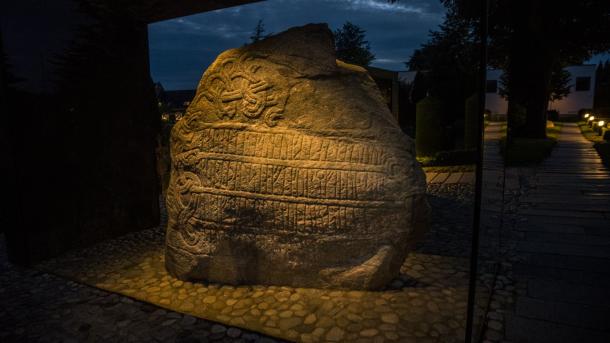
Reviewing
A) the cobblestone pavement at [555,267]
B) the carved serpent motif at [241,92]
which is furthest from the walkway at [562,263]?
the carved serpent motif at [241,92]

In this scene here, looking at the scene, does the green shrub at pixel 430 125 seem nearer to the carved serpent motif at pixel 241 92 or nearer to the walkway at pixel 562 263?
the walkway at pixel 562 263

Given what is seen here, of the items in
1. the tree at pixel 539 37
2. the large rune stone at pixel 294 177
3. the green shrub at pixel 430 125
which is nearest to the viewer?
the large rune stone at pixel 294 177

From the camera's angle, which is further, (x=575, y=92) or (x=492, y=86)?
(x=575, y=92)

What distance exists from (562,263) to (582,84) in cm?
3850

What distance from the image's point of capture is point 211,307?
2879 mm

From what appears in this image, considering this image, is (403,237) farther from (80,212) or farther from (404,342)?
(80,212)

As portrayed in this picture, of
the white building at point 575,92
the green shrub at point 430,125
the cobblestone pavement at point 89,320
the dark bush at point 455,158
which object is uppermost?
the white building at point 575,92

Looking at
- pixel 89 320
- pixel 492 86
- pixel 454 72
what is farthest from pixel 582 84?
pixel 89 320

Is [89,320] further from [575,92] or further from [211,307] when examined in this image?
[575,92]

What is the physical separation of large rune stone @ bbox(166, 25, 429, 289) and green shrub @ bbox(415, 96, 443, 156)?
9449mm

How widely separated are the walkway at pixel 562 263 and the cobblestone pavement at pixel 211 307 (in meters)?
0.46

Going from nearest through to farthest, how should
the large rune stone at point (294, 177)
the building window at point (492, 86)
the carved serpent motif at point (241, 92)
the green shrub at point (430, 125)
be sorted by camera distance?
the large rune stone at point (294, 177) < the carved serpent motif at point (241, 92) < the green shrub at point (430, 125) < the building window at point (492, 86)

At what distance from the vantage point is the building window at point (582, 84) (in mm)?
34000

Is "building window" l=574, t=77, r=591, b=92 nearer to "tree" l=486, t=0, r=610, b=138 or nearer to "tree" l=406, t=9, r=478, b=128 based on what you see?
"tree" l=406, t=9, r=478, b=128
